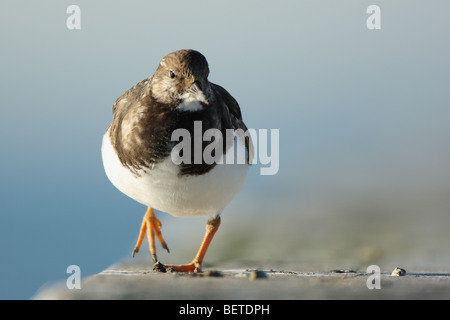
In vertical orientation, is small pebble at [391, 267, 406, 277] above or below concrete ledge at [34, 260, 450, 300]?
above

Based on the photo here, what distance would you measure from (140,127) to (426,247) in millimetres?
5610

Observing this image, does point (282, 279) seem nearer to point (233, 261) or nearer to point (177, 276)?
point (177, 276)

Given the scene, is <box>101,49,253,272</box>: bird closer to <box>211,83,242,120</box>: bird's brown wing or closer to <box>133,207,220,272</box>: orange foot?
<box>211,83,242,120</box>: bird's brown wing

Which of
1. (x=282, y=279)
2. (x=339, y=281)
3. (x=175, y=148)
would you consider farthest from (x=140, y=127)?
(x=339, y=281)

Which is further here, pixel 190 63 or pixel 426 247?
pixel 426 247

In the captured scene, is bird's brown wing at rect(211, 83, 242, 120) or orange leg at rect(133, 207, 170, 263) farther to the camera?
orange leg at rect(133, 207, 170, 263)

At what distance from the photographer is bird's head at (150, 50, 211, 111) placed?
6492 millimetres

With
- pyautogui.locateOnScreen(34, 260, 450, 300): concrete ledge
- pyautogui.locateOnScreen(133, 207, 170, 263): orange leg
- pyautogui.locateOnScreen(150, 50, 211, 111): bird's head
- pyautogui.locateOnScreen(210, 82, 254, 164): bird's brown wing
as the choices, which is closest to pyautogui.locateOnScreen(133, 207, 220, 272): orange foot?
pyautogui.locateOnScreen(133, 207, 170, 263): orange leg

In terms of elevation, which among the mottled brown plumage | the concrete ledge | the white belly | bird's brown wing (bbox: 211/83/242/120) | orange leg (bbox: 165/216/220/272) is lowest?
the concrete ledge

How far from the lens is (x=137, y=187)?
6992 mm

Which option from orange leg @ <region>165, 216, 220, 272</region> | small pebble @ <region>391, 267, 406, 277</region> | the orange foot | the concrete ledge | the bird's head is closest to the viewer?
the concrete ledge

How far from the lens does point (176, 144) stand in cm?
649

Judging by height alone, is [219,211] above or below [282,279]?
above

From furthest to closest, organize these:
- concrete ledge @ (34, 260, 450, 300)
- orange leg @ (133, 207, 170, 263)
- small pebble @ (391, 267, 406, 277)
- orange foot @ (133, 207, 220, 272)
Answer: orange leg @ (133, 207, 170, 263)
orange foot @ (133, 207, 220, 272)
small pebble @ (391, 267, 406, 277)
concrete ledge @ (34, 260, 450, 300)
